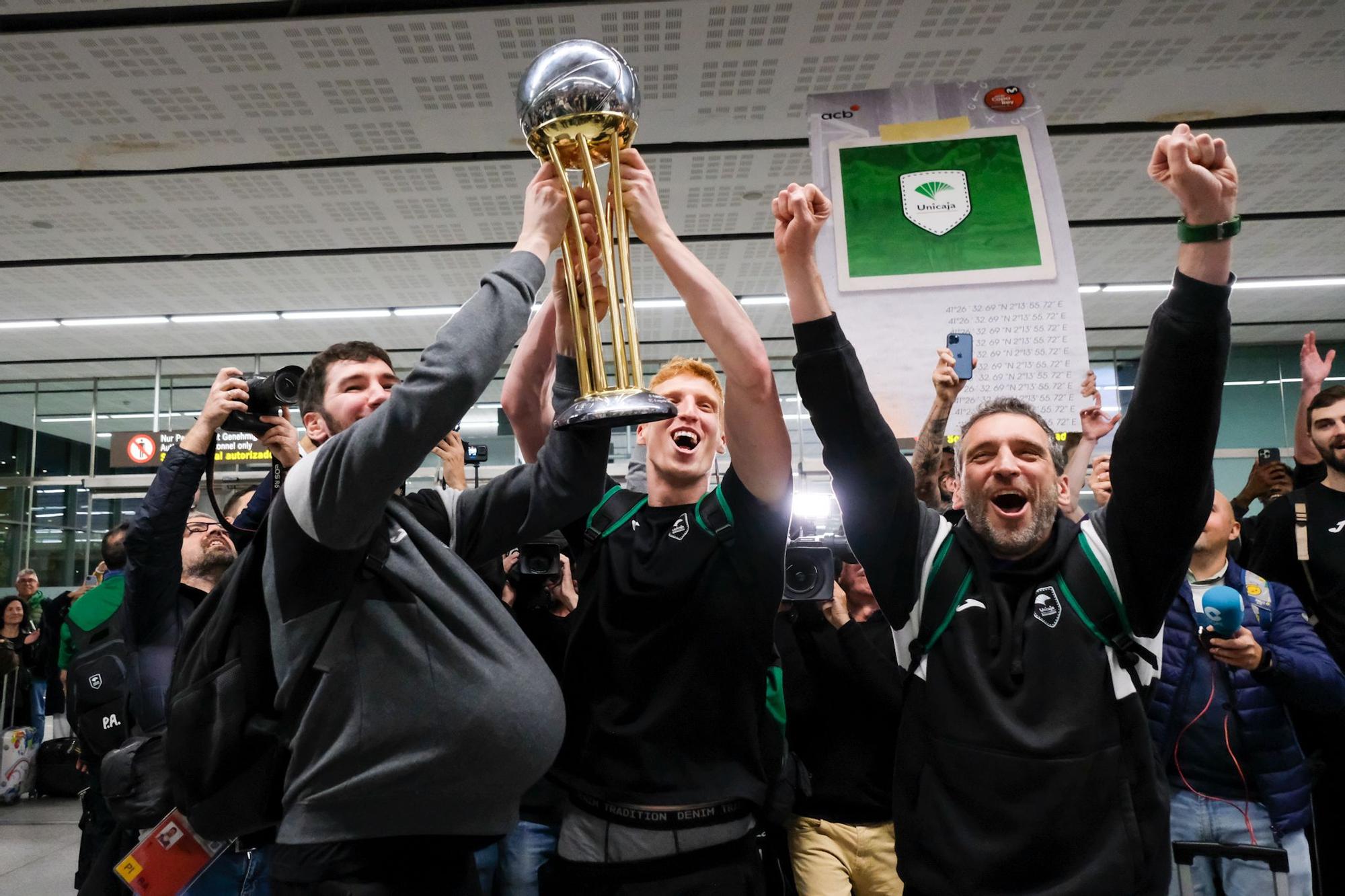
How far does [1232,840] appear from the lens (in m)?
2.38

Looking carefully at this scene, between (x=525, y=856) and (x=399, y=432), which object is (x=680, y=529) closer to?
(x=399, y=432)

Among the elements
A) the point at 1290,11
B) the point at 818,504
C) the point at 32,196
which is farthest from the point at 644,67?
the point at 32,196

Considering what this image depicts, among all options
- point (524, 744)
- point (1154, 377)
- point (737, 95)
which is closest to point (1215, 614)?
point (1154, 377)

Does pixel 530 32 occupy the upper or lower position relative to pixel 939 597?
upper

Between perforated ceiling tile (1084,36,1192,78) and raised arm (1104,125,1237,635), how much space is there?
3.18m

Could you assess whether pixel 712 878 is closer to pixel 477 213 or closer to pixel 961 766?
pixel 961 766

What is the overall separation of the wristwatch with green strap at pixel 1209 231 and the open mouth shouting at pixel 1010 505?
0.56 m

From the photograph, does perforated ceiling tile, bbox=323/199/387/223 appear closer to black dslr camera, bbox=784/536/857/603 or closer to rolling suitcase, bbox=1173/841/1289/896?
black dslr camera, bbox=784/536/857/603

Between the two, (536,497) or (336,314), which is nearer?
(536,497)

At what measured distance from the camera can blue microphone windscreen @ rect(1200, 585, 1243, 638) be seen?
2.02 m

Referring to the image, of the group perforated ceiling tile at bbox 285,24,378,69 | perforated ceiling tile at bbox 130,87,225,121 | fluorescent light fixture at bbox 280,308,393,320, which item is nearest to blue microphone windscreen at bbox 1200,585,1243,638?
perforated ceiling tile at bbox 285,24,378,69

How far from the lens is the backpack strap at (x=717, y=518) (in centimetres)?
180

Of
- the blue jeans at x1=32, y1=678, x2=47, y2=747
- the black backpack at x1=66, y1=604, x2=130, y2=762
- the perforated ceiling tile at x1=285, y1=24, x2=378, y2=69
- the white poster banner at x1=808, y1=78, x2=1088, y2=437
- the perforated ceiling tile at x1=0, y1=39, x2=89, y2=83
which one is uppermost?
the perforated ceiling tile at x1=0, y1=39, x2=89, y2=83

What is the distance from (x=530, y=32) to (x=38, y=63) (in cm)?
209
